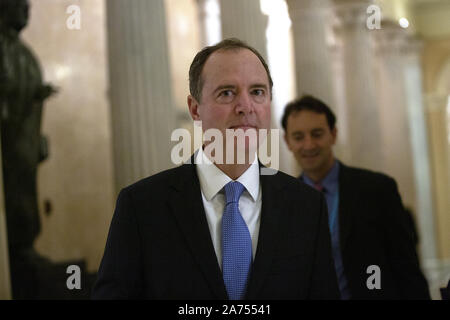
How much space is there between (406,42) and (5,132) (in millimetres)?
18662

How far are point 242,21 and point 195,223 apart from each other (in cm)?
659

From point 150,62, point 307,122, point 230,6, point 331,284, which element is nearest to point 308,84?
point 230,6

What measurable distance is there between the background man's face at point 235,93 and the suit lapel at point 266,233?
20 centimetres

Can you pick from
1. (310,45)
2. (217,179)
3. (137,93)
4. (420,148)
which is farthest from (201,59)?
(420,148)

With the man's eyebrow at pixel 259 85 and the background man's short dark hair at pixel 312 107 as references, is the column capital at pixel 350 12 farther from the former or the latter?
the man's eyebrow at pixel 259 85

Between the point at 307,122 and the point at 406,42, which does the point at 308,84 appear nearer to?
the point at 307,122

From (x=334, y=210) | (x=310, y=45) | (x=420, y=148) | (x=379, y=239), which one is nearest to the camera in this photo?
(x=379, y=239)

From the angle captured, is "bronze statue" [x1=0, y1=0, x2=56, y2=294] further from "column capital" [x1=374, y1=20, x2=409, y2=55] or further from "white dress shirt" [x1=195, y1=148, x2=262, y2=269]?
"column capital" [x1=374, y1=20, x2=409, y2=55]

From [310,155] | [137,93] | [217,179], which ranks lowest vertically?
[217,179]

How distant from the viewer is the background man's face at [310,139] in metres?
4.07

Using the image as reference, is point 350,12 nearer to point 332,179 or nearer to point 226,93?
point 332,179

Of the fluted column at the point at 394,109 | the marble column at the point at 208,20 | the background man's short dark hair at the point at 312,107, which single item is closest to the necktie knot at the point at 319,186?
the background man's short dark hair at the point at 312,107

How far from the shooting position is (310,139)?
13.4 feet

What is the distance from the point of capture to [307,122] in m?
4.08
